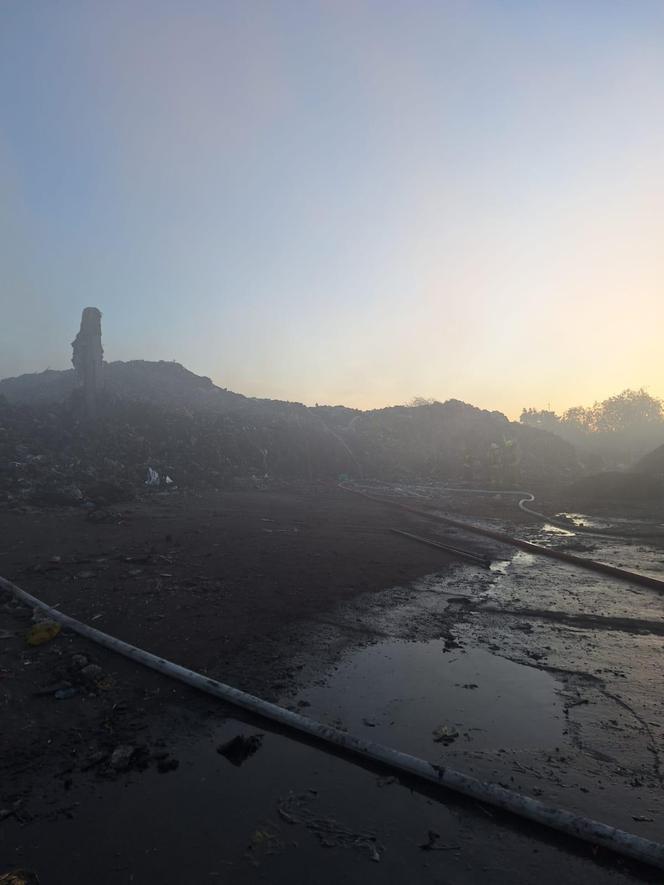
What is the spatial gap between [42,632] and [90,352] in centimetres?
2682

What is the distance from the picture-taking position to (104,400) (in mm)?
28516

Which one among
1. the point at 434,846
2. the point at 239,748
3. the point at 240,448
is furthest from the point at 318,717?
the point at 240,448

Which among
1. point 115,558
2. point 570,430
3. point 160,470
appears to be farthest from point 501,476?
point 570,430

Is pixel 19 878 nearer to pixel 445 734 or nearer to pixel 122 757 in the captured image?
pixel 122 757

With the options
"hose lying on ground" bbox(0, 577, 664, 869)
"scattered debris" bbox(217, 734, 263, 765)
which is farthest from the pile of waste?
"scattered debris" bbox(217, 734, 263, 765)

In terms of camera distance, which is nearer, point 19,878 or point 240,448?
point 19,878

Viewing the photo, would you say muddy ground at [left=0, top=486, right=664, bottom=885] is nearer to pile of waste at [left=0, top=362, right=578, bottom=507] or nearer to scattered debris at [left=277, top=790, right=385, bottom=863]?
scattered debris at [left=277, top=790, right=385, bottom=863]

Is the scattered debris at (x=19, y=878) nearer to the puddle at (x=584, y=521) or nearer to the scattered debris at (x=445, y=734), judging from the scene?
the scattered debris at (x=445, y=734)

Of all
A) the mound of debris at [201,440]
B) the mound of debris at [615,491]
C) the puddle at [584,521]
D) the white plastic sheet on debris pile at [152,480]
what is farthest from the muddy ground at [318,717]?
the mound of debris at [615,491]

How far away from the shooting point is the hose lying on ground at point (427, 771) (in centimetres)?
256

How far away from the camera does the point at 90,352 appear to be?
2834 centimetres

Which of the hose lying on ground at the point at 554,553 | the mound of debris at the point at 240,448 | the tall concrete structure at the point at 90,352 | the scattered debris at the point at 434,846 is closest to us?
the scattered debris at the point at 434,846

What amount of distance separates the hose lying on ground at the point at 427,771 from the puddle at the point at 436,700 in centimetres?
33

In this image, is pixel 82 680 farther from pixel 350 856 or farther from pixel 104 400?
pixel 104 400
